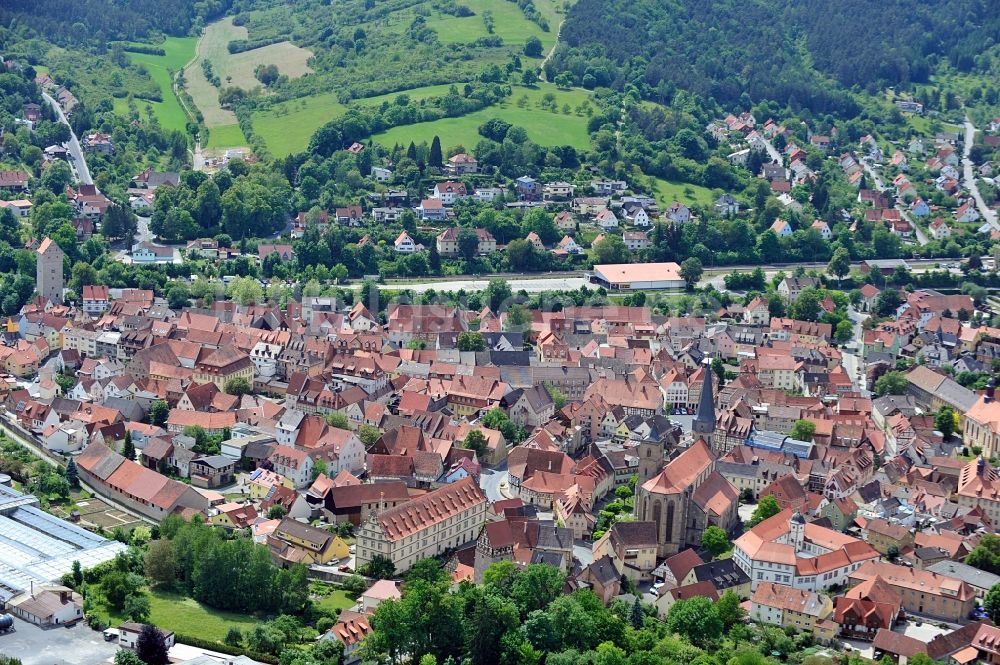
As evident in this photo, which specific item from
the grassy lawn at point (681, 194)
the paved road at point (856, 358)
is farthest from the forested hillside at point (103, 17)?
the paved road at point (856, 358)

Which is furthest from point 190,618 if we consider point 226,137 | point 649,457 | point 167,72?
point 167,72

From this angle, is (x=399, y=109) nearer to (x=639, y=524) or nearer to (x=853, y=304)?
(x=853, y=304)

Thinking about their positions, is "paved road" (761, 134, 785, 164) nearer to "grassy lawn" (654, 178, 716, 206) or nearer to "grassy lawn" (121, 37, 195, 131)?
"grassy lawn" (654, 178, 716, 206)

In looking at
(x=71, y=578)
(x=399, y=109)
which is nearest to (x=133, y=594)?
(x=71, y=578)

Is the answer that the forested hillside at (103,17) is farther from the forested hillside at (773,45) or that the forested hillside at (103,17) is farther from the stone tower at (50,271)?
the stone tower at (50,271)

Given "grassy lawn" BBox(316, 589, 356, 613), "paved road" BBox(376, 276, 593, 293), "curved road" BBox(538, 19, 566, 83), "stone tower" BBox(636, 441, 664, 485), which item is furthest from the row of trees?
"curved road" BBox(538, 19, 566, 83)
